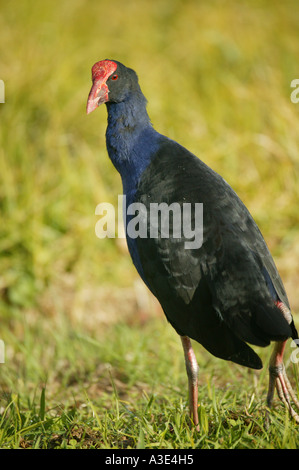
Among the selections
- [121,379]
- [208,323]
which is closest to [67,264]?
[121,379]

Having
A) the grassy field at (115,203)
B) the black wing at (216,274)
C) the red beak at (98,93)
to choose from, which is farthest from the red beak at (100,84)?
the grassy field at (115,203)

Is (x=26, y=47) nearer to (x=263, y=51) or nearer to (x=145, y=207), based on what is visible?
(x=263, y=51)

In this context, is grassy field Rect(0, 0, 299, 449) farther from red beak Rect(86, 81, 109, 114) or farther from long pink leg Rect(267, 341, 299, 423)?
red beak Rect(86, 81, 109, 114)

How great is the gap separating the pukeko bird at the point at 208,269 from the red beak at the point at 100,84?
1 cm

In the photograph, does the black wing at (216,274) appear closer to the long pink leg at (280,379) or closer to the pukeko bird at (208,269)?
the pukeko bird at (208,269)

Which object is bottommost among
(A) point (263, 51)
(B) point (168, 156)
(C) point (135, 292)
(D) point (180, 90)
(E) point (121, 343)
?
(E) point (121, 343)

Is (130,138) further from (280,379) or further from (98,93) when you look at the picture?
(280,379)

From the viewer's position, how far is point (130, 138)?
104 inches

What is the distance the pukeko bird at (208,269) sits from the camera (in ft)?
7.03

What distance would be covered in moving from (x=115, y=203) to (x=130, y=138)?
199cm

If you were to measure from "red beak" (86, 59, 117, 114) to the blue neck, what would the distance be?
9 centimetres

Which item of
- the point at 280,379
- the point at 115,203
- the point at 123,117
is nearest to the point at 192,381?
the point at 280,379

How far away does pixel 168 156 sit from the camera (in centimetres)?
255
